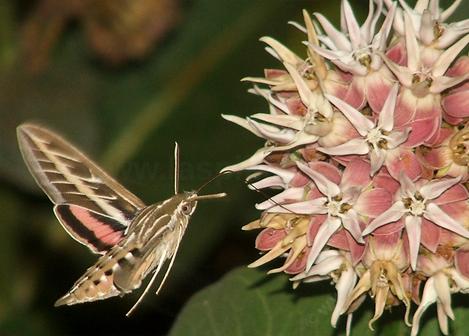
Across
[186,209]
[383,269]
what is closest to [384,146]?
[383,269]

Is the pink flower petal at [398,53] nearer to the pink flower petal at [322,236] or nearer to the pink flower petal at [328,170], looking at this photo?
the pink flower petal at [328,170]

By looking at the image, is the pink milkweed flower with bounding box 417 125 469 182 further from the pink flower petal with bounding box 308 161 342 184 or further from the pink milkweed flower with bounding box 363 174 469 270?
the pink flower petal with bounding box 308 161 342 184

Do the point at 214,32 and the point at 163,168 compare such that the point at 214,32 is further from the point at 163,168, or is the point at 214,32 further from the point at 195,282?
the point at 195,282

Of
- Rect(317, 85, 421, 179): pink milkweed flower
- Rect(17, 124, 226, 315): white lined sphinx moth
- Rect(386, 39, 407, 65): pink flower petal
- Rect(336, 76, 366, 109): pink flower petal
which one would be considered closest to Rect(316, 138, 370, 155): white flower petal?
Rect(317, 85, 421, 179): pink milkweed flower

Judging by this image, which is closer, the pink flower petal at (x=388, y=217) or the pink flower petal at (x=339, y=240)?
the pink flower petal at (x=388, y=217)

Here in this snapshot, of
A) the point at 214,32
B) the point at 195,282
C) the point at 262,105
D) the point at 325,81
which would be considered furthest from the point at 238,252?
the point at 325,81

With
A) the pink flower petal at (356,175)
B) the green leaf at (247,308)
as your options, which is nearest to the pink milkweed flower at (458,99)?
the pink flower petal at (356,175)
